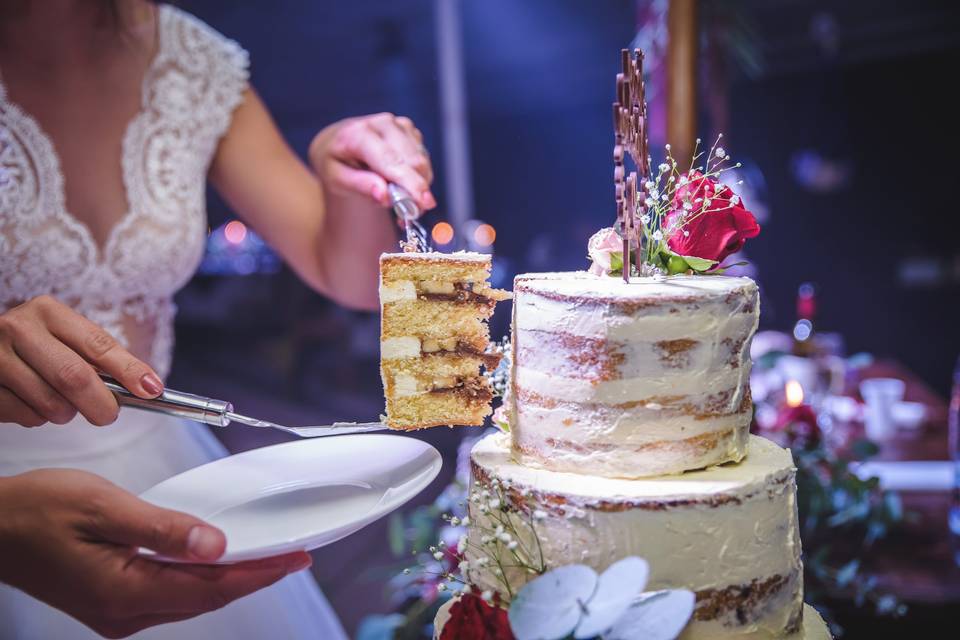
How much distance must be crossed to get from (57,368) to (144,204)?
40.9 inches

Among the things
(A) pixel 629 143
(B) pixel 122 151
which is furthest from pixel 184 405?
(B) pixel 122 151

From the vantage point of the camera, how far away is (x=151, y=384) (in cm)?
106

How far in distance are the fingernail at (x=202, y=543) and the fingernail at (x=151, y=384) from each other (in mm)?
230

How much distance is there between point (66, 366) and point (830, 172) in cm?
999

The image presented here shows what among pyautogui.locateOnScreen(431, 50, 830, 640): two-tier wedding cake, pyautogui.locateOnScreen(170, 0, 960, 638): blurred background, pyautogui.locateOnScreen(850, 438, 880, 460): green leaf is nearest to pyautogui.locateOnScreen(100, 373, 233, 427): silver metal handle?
pyautogui.locateOnScreen(431, 50, 830, 640): two-tier wedding cake

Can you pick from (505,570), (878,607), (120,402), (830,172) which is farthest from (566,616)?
(830,172)

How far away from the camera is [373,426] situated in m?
1.31

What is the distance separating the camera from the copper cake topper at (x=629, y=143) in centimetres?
112

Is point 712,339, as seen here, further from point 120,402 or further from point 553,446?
point 120,402

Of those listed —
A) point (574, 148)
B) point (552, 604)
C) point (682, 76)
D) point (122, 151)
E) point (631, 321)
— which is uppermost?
point (574, 148)

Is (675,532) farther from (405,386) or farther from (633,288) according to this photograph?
(405,386)

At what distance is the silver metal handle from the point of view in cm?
106

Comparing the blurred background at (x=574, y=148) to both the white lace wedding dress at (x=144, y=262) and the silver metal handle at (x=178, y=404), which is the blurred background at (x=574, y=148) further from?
the silver metal handle at (x=178, y=404)

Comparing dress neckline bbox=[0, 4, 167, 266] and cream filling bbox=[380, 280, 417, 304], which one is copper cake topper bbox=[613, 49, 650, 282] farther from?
dress neckline bbox=[0, 4, 167, 266]
